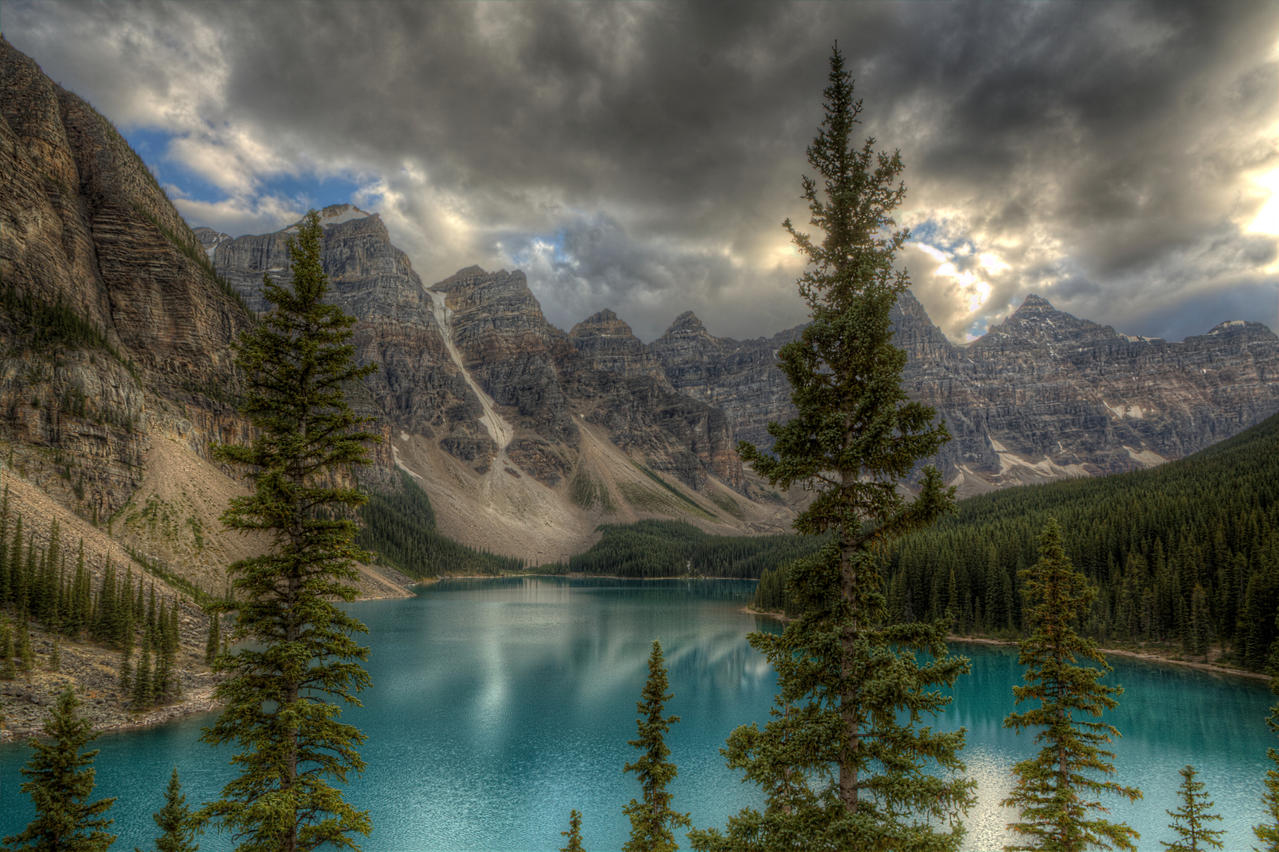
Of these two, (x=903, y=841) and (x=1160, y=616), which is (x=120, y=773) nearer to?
(x=903, y=841)

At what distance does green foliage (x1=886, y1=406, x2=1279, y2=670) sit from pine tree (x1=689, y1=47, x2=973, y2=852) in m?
46.5

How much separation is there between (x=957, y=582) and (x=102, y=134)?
147131 millimetres

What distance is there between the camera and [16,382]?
223 feet

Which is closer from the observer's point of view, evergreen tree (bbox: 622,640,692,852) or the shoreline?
evergreen tree (bbox: 622,640,692,852)

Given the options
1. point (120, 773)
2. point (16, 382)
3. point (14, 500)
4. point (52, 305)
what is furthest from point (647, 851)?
point (52, 305)

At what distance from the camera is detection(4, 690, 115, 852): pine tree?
13375mm

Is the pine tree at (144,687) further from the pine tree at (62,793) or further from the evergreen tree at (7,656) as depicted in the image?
the pine tree at (62,793)

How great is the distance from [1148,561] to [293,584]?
3656 inches

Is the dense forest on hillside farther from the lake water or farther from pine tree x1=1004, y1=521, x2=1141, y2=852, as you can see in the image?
pine tree x1=1004, y1=521, x2=1141, y2=852

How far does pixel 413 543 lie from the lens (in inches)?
6452

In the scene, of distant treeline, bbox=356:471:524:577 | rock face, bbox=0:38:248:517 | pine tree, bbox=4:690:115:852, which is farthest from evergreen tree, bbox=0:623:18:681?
distant treeline, bbox=356:471:524:577

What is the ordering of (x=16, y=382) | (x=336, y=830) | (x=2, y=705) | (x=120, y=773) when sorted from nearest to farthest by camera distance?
(x=336, y=830), (x=120, y=773), (x=2, y=705), (x=16, y=382)

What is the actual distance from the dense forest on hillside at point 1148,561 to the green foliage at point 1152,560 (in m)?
0.14

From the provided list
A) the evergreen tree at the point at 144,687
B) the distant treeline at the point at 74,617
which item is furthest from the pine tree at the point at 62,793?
the evergreen tree at the point at 144,687
